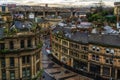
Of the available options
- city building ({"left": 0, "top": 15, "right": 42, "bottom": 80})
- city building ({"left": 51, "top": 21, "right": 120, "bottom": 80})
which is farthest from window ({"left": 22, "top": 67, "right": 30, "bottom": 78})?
city building ({"left": 51, "top": 21, "right": 120, "bottom": 80})

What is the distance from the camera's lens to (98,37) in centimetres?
9575

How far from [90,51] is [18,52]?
33.0m

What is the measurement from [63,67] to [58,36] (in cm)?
1237

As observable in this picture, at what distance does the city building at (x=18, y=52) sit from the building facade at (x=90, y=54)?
2644cm

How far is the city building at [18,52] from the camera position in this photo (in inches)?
2621

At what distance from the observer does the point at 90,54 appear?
3684 inches

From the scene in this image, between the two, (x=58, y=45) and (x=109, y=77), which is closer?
(x=109, y=77)

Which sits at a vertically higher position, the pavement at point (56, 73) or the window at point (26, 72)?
the window at point (26, 72)

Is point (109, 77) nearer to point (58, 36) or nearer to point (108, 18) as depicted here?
point (58, 36)

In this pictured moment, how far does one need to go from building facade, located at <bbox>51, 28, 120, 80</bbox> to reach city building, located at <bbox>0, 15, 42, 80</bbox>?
26.4 m

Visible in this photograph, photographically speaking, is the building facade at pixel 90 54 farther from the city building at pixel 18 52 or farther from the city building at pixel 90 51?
the city building at pixel 18 52

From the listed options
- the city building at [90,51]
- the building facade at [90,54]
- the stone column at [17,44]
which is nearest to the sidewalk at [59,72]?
the city building at [90,51]

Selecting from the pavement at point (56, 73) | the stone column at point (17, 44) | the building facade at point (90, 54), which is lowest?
the pavement at point (56, 73)

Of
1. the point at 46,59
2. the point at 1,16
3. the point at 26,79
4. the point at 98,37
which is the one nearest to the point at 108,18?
the point at 46,59
